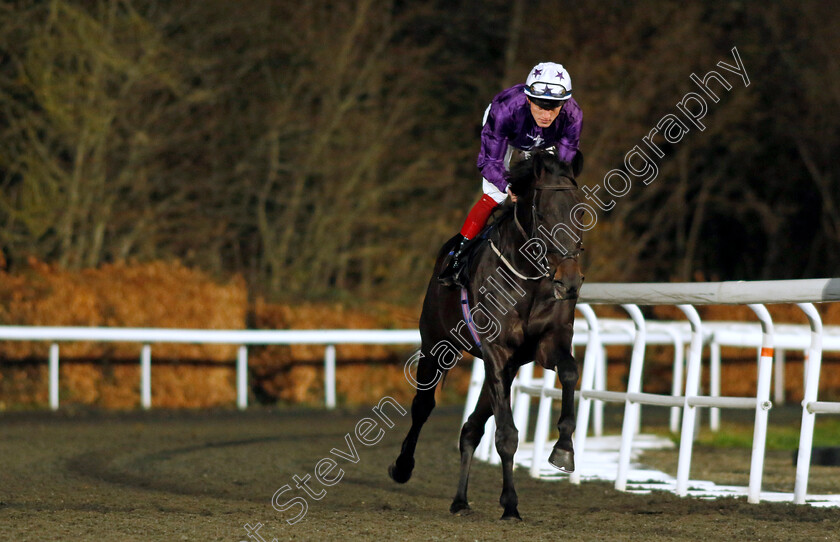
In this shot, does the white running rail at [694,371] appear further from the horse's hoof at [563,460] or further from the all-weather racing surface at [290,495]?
the horse's hoof at [563,460]

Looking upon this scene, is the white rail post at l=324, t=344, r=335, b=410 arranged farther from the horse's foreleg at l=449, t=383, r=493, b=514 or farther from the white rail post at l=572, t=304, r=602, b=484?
the horse's foreleg at l=449, t=383, r=493, b=514

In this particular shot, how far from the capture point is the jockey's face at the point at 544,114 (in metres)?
6.32

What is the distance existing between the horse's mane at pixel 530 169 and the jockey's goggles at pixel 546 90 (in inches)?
13.4

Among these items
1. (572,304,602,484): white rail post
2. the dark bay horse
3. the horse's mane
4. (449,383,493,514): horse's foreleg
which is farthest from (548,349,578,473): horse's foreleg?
(572,304,602,484): white rail post

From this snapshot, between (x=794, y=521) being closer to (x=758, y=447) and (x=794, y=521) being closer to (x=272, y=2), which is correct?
(x=758, y=447)

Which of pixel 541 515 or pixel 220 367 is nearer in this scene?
pixel 541 515

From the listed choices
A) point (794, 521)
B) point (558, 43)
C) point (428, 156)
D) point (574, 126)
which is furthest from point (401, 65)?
point (794, 521)

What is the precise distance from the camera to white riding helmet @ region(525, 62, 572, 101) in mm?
6215

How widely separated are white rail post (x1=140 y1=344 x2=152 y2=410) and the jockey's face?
7950 millimetres

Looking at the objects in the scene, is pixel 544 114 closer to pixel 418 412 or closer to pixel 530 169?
pixel 530 169

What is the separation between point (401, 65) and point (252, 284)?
180 inches

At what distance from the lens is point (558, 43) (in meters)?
21.3

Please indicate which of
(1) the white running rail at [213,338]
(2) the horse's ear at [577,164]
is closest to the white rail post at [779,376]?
(1) the white running rail at [213,338]

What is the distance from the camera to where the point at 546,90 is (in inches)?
245
